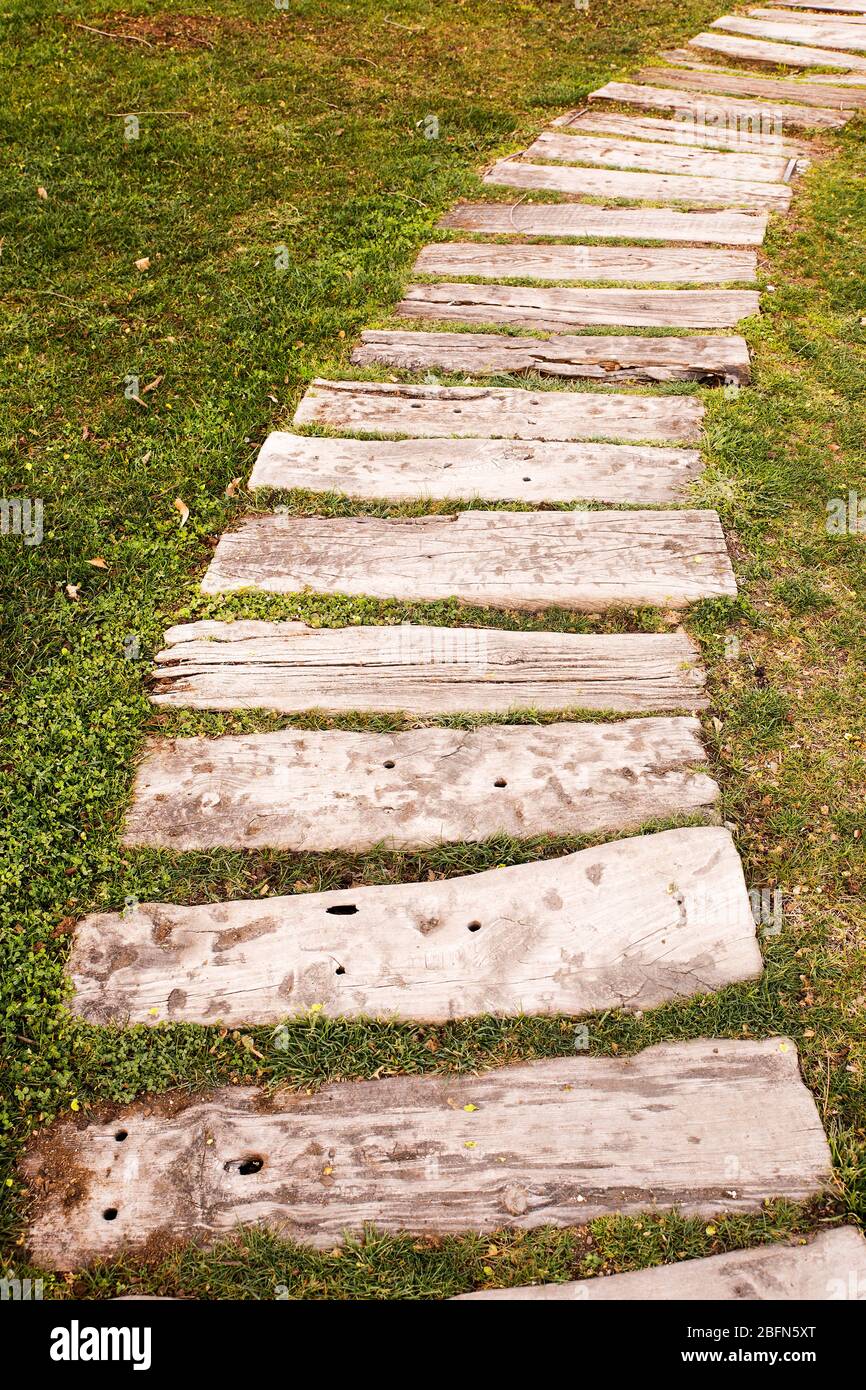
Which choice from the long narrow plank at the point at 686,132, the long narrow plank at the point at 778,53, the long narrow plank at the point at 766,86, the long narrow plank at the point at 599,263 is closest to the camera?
the long narrow plank at the point at 599,263

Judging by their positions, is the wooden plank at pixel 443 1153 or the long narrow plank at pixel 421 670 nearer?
the wooden plank at pixel 443 1153

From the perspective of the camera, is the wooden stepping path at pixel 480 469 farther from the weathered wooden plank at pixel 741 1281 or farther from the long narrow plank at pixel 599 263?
the weathered wooden plank at pixel 741 1281

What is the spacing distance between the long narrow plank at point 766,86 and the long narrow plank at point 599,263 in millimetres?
2569

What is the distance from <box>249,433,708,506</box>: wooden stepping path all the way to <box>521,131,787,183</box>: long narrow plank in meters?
3.87

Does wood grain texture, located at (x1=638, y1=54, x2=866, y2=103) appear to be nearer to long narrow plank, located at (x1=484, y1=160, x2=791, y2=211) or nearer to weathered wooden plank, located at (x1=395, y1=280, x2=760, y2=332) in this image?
long narrow plank, located at (x1=484, y1=160, x2=791, y2=211)

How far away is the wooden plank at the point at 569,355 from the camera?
6.14 m

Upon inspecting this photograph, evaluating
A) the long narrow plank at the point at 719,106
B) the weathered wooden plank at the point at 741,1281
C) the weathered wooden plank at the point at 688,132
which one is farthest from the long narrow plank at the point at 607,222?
the weathered wooden plank at the point at 741,1281

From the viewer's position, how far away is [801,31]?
9828 mm

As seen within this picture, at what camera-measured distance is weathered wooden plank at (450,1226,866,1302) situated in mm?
2863

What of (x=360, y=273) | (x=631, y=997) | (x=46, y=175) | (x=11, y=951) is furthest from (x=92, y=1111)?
(x=46, y=175)

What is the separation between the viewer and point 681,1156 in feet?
10.2

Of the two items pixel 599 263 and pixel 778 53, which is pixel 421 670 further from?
pixel 778 53

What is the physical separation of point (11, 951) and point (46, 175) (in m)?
6.52

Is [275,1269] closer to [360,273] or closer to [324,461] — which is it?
[324,461]
